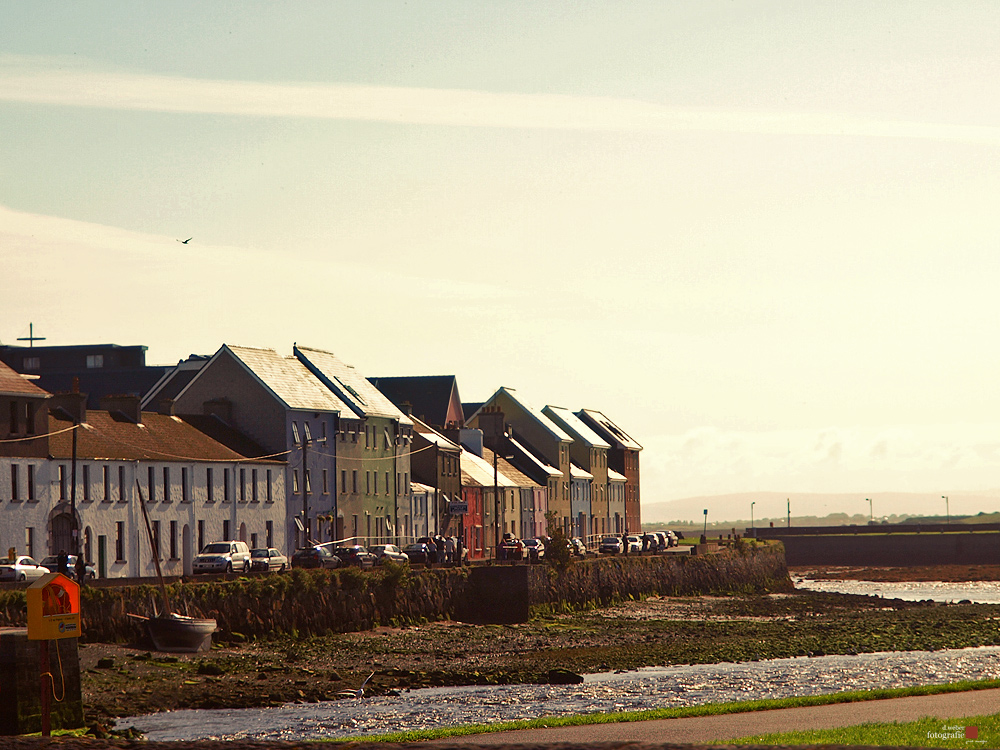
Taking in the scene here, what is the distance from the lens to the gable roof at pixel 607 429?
16012 cm

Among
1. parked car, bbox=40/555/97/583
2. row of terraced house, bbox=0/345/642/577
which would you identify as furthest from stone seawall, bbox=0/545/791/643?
parked car, bbox=40/555/97/583

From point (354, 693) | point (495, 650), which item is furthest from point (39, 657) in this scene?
point (495, 650)

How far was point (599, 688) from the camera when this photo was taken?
4328cm

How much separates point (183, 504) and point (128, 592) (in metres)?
22.7

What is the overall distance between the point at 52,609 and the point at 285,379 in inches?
2548

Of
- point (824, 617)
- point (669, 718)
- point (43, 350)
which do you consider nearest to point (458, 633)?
point (824, 617)

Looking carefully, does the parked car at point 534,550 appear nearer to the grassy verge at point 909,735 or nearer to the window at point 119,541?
the window at point 119,541

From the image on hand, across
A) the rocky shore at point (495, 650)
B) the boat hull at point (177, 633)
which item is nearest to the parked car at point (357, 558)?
the rocky shore at point (495, 650)

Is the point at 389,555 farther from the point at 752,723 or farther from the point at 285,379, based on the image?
the point at 752,723

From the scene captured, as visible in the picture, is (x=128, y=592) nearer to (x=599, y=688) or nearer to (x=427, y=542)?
(x=599, y=688)

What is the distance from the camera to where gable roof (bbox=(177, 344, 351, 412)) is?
88.8 meters

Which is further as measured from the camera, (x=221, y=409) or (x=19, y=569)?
(x=221, y=409)

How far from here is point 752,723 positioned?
28.1m

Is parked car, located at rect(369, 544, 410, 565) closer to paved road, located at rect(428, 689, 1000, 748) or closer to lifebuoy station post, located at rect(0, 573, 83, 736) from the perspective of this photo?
lifebuoy station post, located at rect(0, 573, 83, 736)
